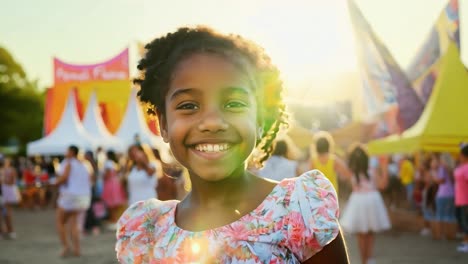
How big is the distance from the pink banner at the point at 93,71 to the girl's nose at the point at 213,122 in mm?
24446

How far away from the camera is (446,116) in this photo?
1125 cm

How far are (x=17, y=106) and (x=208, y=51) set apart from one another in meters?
55.9

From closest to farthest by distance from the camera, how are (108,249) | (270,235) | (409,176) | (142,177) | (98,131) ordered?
1. (270,235)
2. (142,177)
3. (108,249)
4. (409,176)
5. (98,131)

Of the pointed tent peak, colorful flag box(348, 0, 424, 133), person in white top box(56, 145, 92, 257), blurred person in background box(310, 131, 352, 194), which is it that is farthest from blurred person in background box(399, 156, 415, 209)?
the pointed tent peak

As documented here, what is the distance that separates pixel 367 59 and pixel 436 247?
5237 mm

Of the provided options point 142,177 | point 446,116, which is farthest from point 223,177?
point 446,116

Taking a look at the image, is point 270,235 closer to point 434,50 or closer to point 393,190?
point 434,50

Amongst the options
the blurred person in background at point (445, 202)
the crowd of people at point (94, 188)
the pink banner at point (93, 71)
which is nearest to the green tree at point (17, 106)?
the pink banner at point (93, 71)

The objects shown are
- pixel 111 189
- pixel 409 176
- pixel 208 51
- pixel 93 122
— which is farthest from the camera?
pixel 93 122

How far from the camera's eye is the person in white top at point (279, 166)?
7.36 m

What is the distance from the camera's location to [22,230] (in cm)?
1449

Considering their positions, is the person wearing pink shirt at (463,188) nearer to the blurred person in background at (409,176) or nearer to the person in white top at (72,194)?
the blurred person in background at (409,176)

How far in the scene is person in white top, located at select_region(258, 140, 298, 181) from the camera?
7355mm

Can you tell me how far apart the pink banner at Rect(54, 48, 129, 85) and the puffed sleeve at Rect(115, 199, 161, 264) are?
24.2m
